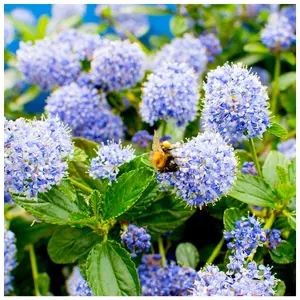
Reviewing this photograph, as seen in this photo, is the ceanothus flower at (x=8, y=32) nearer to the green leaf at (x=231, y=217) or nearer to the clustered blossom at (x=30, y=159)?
the clustered blossom at (x=30, y=159)

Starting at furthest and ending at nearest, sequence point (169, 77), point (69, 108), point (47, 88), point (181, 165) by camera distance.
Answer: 1. point (47, 88)
2. point (69, 108)
3. point (169, 77)
4. point (181, 165)

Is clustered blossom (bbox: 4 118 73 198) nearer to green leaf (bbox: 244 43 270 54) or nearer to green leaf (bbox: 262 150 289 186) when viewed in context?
green leaf (bbox: 262 150 289 186)

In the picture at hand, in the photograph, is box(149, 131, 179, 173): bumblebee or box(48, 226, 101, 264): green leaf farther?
box(48, 226, 101, 264): green leaf

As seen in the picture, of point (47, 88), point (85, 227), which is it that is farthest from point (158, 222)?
point (47, 88)

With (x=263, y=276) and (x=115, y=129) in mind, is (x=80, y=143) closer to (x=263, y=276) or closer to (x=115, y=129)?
(x=115, y=129)

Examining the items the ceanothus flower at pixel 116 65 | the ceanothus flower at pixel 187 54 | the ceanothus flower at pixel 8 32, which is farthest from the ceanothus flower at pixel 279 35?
the ceanothus flower at pixel 8 32

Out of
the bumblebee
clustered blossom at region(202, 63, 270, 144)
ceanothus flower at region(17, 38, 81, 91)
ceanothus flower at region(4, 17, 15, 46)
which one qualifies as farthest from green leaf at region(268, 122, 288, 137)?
ceanothus flower at region(4, 17, 15, 46)
